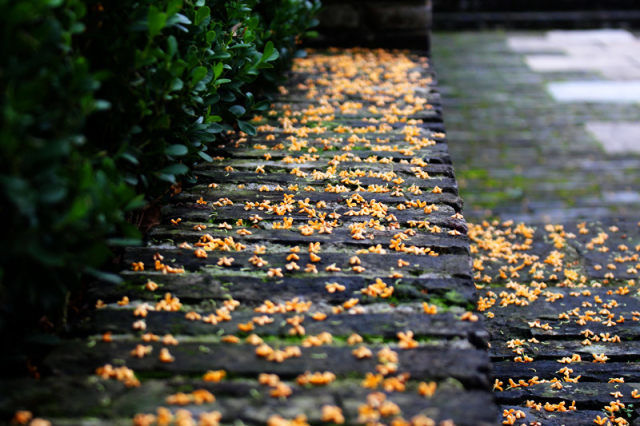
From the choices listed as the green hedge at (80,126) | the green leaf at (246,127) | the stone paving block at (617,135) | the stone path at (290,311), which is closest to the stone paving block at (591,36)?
the stone paving block at (617,135)

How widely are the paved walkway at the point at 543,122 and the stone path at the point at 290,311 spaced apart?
270 centimetres

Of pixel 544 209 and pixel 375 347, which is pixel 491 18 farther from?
pixel 375 347

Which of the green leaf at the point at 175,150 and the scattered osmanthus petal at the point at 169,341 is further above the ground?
the green leaf at the point at 175,150

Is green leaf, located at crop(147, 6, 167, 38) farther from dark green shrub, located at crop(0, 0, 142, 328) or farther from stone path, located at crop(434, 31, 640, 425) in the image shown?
stone path, located at crop(434, 31, 640, 425)

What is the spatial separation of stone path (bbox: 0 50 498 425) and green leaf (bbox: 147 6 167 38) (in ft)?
2.92

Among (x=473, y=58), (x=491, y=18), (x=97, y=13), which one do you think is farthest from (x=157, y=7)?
(x=491, y=18)

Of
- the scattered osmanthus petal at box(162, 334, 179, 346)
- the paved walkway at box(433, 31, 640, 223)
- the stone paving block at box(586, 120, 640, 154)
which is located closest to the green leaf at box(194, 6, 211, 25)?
the scattered osmanthus petal at box(162, 334, 179, 346)

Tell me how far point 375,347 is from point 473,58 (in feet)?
29.3

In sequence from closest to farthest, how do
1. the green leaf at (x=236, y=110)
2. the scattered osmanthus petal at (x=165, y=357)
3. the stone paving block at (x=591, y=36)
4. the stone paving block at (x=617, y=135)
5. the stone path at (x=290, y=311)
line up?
the stone path at (x=290, y=311) < the scattered osmanthus petal at (x=165, y=357) < the green leaf at (x=236, y=110) < the stone paving block at (x=617, y=135) < the stone paving block at (x=591, y=36)

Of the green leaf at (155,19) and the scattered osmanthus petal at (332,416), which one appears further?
the green leaf at (155,19)

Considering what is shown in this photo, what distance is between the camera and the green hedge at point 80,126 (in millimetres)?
1440

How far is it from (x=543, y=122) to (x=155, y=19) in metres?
6.52

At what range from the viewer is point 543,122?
726cm

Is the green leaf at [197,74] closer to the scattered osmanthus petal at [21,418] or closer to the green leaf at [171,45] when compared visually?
the green leaf at [171,45]
